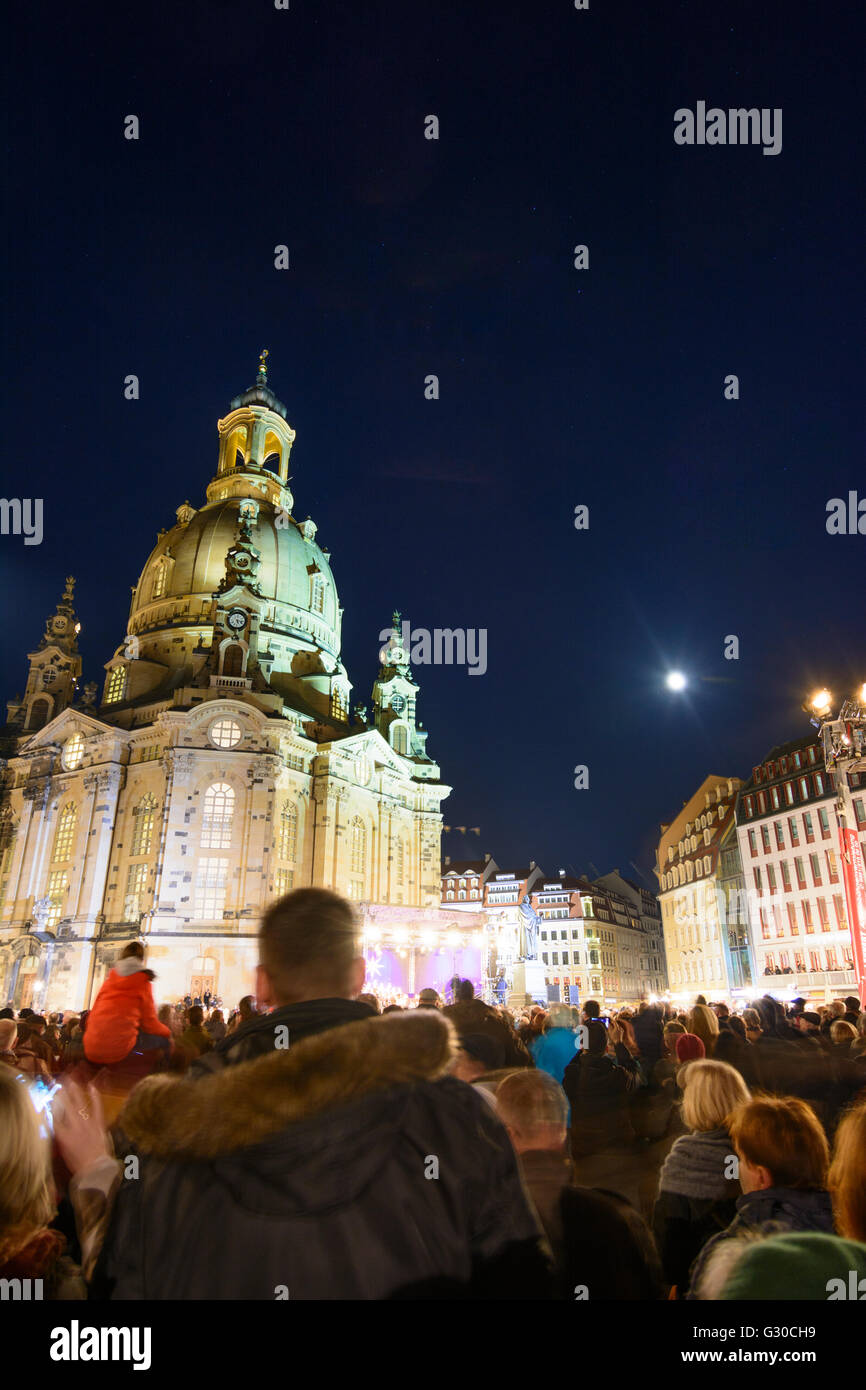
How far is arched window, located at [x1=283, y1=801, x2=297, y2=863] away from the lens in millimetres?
49094

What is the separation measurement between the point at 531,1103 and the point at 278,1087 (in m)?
2.46

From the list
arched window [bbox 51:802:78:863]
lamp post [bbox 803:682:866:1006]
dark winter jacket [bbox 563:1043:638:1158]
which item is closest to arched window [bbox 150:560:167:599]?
arched window [bbox 51:802:78:863]

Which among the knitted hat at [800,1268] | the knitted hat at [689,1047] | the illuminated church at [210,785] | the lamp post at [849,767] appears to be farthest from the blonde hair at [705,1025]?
the illuminated church at [210,785]

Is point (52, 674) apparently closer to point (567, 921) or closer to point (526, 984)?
point (526, 984)

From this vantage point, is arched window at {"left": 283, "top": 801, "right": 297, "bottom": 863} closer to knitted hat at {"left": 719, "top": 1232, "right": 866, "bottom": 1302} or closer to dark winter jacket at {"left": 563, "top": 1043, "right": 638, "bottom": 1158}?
dark winter jacket at {"left": 563, "top": 1043, "right": 638, "bottom": 1158}

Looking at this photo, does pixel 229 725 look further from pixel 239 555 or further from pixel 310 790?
pixel 239 555

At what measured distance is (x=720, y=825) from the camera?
66.2 metres

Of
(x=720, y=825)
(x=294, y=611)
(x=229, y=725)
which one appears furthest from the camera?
(x=720, y=825)

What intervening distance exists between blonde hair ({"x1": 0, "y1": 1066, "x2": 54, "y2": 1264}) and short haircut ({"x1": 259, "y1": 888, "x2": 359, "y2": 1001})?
1.13 meters

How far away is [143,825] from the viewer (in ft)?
156

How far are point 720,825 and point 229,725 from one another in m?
41.8

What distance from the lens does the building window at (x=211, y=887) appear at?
44656 millimetres

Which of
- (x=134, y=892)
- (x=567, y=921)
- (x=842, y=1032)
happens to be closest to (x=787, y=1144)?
(x=842, y=1032)
